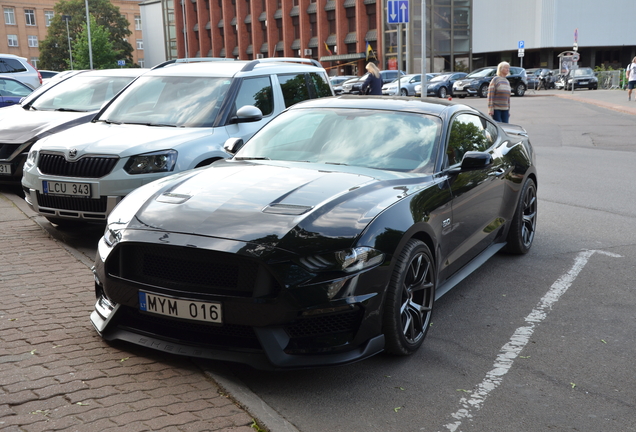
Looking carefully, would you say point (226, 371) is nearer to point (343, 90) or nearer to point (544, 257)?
point (544, 257)

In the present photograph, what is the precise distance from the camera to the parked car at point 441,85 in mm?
43438

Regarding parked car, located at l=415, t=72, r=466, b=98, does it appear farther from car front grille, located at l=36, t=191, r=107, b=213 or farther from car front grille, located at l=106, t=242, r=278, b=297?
car front grille, located at l=106, t=242, r=278, b=297

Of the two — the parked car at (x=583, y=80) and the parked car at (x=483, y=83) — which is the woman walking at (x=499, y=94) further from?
the parked car at (x=583, y=80)

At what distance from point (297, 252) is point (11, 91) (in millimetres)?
15474

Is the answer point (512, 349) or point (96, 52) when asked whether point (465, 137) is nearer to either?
point (512, 349)

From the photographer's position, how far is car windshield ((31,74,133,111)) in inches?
425

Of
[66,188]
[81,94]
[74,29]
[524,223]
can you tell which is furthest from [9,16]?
[524,223]

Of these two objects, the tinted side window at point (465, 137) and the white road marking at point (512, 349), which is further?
the tinted side window at point (465, 137)

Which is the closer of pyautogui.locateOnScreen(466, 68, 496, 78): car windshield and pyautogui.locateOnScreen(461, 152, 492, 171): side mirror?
Answer: pyautogui.locateOnScreen(461, 152, 492, 171): side mirror

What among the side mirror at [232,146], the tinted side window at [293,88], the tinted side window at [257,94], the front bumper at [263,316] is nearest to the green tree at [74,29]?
the tinted side window at [293,88]

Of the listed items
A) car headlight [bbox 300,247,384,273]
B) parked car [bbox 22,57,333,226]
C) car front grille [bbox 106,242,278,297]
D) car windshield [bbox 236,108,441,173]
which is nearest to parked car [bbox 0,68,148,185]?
parked car [bbox 22,57,333,226]

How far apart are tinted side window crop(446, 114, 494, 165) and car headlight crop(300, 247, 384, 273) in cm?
163

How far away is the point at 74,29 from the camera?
316ft

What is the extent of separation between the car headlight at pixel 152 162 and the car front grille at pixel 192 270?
114 inches
